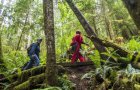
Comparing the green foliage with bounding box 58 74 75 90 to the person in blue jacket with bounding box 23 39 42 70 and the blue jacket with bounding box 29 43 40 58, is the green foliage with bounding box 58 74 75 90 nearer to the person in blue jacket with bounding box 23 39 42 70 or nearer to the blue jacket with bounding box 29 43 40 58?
the person in blue jacket with bounding box 23 39 42 70

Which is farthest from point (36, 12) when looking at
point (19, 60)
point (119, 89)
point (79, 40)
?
point (119, 89)

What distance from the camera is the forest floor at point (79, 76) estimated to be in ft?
27.5

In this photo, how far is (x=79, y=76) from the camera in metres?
9.31

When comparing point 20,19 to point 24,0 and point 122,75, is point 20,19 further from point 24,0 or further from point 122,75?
point 122,75

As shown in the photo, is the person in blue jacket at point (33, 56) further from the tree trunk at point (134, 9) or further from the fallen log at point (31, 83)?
the tree trunk at point (134, 9)

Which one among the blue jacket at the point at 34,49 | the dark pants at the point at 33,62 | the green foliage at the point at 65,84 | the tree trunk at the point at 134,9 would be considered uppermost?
the tree trunk at the point at 134,9

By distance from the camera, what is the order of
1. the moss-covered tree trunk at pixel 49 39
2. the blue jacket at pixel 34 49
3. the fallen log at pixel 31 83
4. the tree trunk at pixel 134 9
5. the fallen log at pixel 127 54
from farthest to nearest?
the blue jacket at pixel 34 49 → the fallen log at pixel 31 83 → the fallen log at pixel 127 54 → the moss-covered tree trunk at pixel 49 39 → the tree trunk at pixel 134 9

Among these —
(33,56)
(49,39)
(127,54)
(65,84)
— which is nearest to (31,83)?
(65,84)

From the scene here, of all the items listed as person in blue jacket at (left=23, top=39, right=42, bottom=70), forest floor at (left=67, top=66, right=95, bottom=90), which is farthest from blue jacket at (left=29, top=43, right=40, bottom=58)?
forest floor at (left=67, top=66, right=95, bottom=90)

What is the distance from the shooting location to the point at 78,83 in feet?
28.4

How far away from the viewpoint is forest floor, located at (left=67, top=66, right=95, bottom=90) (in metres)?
8.39

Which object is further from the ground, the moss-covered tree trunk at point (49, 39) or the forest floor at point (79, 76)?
the moss-covered tree trunk at point (49, 39)

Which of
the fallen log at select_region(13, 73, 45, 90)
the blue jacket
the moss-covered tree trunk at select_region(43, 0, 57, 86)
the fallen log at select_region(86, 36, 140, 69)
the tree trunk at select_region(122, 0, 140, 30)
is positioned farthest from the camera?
the blue jacket

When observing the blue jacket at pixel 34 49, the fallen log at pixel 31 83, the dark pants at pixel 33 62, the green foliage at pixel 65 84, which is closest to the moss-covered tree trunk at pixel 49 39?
the green foliage at pixel 65 84
